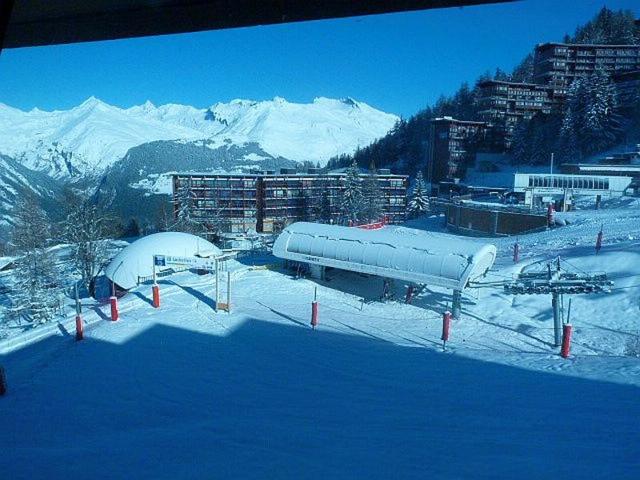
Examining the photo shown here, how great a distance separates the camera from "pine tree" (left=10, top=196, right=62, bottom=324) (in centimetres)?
2162

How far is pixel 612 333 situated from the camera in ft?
36.9

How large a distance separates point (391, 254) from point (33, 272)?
19554mm

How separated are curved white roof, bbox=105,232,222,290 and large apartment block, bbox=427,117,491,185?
54.3 metres

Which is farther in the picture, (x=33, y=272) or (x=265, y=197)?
(x=265, y=197)

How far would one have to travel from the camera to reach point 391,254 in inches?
549

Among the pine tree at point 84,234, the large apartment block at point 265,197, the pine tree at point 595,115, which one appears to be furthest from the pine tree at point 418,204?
the pine tree at point 84,234

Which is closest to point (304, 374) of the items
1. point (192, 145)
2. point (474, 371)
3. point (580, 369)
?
point (474, 371)

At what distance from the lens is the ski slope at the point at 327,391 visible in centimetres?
434

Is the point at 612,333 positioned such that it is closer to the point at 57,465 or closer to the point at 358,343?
the point at 358,343

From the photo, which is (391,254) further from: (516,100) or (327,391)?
(516,100)

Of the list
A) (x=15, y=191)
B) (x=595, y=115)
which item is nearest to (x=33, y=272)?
(x=15, y=191)

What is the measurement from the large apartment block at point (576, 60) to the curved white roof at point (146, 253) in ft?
232

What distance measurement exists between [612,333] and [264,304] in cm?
922

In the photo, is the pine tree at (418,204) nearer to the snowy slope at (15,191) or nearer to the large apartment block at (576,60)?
the large apartment block at (576,60)
